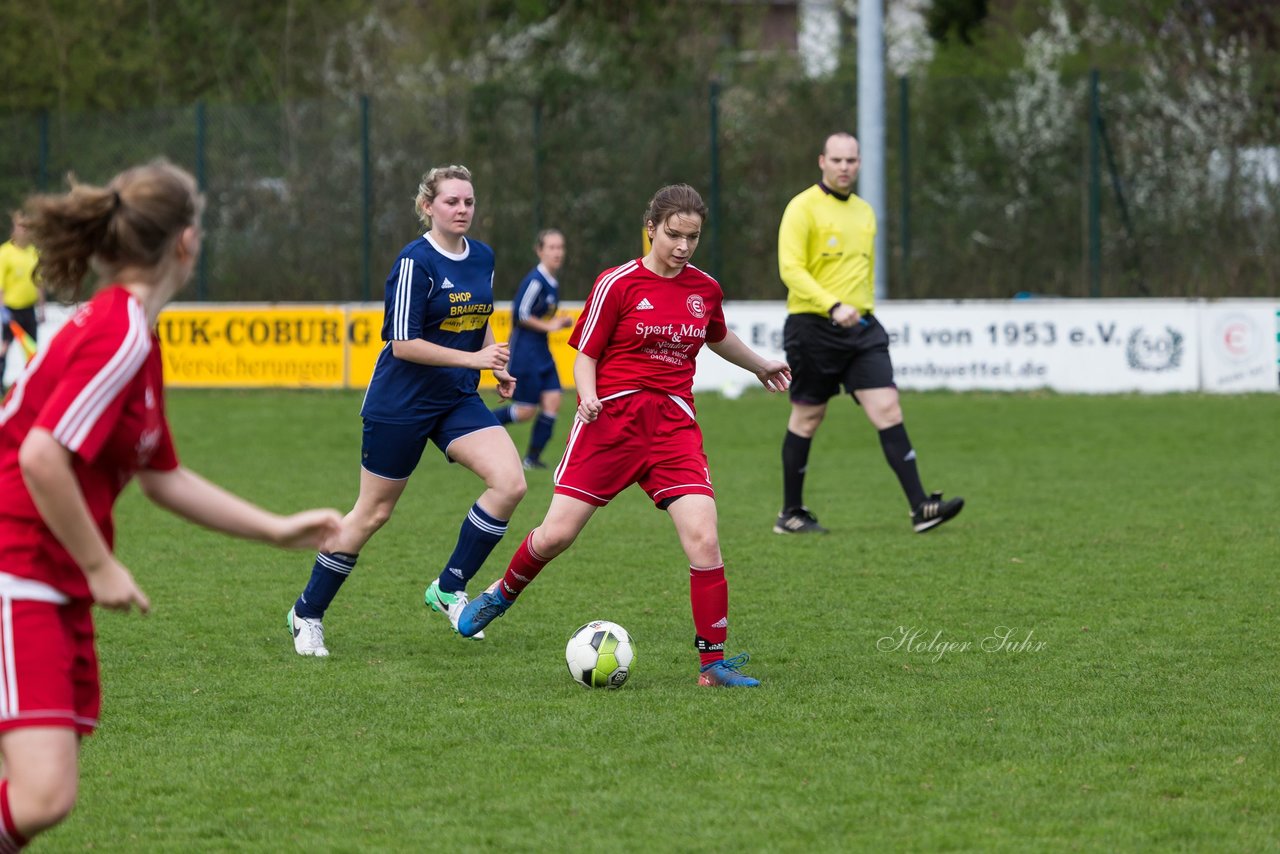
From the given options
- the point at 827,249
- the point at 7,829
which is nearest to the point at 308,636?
the point at 7,829

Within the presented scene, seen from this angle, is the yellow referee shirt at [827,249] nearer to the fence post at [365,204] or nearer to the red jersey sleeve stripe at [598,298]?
the red jersey sleeve stripe at [598,298]

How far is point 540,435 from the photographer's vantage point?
12531 mm

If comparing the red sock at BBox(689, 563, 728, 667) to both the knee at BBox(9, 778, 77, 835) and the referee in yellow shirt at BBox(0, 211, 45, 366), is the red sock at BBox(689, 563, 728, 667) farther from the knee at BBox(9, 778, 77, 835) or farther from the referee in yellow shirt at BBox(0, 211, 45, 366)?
the referee in yellow shirt at BBox(0, 211, 45, 366)

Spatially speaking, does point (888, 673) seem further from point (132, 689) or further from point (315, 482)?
point (315, 482)

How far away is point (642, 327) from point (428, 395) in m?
0.97

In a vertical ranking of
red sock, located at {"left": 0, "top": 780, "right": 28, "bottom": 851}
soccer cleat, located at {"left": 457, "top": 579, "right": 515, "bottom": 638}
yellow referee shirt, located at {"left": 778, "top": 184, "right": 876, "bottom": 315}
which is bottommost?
soccer cleat, located at {"left": 457, "top": 579, "right": 515, "bottom": 638}

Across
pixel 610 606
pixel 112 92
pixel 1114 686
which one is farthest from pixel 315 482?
pixel 112 92

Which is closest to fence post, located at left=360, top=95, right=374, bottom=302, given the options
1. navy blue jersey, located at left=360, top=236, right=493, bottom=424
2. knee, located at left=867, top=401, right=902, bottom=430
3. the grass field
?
the grass field

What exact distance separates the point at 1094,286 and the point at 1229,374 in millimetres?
3339

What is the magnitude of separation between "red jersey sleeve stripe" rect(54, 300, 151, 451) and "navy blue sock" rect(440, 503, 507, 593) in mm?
3310

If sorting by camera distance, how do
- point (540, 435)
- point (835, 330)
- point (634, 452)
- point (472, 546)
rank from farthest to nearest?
1. point (540, 435)
2. point (835, 330)
3. point (472, 546)
4. point (634, 452)

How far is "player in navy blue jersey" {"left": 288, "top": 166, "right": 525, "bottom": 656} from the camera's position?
6262mm

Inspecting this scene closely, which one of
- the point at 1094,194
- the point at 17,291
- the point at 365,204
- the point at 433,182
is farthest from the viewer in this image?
the point at 365,204

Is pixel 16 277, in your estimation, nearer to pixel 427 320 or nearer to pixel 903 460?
pixel 903 460
